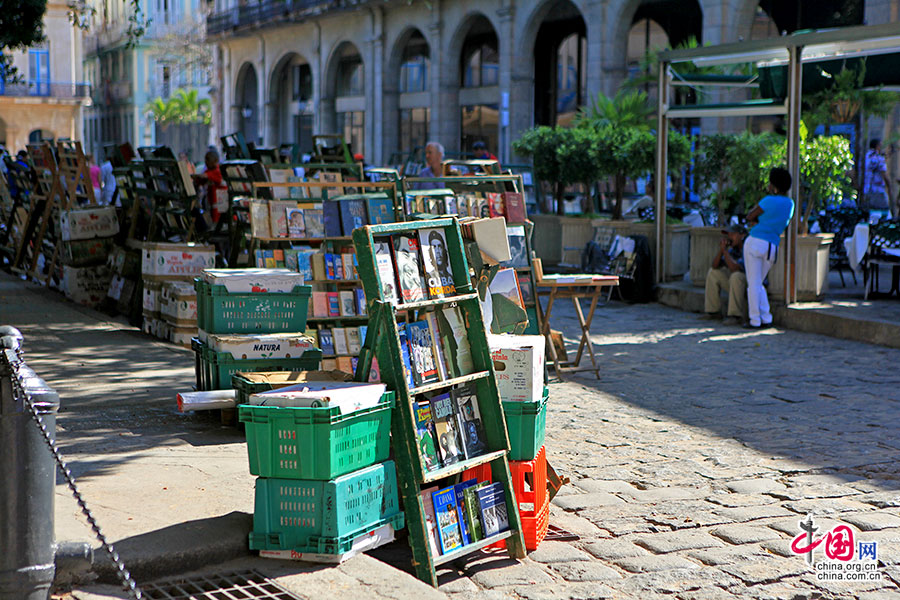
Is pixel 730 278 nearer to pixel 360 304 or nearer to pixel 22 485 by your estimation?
pixel 360 304

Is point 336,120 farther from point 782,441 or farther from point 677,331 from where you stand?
point 782,441

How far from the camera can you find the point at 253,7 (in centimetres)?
4416

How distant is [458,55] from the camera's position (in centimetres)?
3334

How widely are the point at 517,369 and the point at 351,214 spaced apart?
3.82 metres

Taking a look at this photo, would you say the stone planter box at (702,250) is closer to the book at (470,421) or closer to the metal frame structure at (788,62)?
the metal frame structure at (788,62)

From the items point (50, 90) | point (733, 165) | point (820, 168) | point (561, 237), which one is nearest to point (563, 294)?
point (820, 168)

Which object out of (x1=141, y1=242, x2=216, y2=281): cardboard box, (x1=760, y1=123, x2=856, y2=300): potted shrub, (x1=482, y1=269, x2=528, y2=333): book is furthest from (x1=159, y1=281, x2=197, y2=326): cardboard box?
(x1=760, y1=123, x2=856, y2=300): potted shrub

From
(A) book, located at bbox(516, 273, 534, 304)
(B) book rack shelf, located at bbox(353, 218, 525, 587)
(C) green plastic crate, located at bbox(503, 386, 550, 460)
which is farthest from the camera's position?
(A) book, located at bbox(516, 273, 534, 304)

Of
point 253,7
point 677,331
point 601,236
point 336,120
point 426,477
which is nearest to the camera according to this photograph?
point 426,477

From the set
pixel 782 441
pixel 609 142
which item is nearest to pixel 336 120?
pixel 609 142

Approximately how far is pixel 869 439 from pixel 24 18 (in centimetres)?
1091

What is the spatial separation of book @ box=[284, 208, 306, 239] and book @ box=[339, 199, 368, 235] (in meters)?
0.33

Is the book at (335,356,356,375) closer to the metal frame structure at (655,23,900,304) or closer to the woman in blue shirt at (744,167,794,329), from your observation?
the woman in blue shirt at (744,167,794,329)

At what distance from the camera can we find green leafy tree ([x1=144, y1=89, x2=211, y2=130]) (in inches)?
2736
